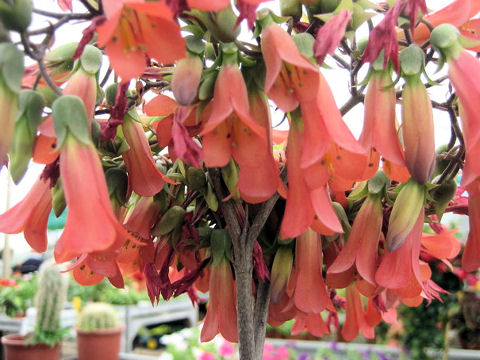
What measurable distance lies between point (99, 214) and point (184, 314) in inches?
152

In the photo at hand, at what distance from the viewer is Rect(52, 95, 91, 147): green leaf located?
305mm

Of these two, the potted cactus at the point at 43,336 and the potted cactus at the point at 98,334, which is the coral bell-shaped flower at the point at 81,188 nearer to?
the potted cactus at the point at 43,336

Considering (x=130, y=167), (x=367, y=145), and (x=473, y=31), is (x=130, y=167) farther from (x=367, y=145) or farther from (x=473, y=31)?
(x=473, y=31)

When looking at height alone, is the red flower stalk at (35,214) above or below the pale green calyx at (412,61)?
below

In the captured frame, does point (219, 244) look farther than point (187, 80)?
Yes

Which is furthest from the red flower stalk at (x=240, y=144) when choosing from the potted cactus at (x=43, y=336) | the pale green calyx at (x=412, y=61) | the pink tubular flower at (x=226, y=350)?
the potted cactus at (x=43, y=336)

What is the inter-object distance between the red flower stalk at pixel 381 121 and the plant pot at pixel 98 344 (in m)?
2.75

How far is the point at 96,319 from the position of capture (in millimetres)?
2943

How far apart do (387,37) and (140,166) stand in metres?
0.21

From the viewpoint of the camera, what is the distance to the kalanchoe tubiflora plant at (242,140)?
297 millimetres

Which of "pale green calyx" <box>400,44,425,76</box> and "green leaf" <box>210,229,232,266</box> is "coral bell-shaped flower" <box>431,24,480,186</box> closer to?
"pale green calyx" <box>400,44,425,76</box>

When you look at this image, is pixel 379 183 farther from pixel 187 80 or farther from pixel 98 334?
pixel 98 334

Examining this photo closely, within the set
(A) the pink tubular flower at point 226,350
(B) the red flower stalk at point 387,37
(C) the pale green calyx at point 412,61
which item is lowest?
(A) the pink tubular flower at point 226,350

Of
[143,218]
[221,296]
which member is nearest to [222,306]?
[221,296]
